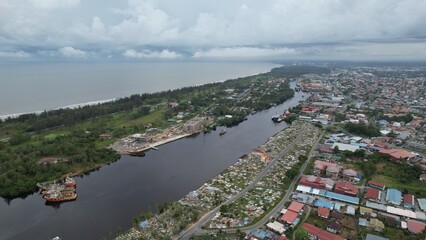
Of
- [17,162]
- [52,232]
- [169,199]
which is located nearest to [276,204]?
[169,199]

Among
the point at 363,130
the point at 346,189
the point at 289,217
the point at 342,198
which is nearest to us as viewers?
the point at 289,217

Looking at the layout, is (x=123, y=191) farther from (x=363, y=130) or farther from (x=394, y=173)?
(x=363, y=130)

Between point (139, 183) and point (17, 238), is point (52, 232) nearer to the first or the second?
point (17, 238)

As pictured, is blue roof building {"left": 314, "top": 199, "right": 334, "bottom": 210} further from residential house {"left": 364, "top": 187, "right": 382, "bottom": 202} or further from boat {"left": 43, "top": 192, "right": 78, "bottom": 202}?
boat {"left": 43, "top": 192, "right": 78, "bottom": 202}

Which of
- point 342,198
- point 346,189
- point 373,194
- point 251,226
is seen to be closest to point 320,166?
point 346,189

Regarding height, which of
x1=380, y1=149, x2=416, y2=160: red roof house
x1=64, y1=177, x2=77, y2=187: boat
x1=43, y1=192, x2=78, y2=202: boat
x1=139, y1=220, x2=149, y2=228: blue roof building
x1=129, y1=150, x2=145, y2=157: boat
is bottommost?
x1=380, y1=149, x2=416, y2=160: red roof house

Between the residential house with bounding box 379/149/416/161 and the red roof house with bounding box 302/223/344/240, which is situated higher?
the red roof house with bounding box 302/223/344/240

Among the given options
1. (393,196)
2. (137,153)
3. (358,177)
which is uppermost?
(137,153)

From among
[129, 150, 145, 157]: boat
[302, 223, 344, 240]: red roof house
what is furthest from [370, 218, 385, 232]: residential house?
[129, 150, 145, 157]: boat
